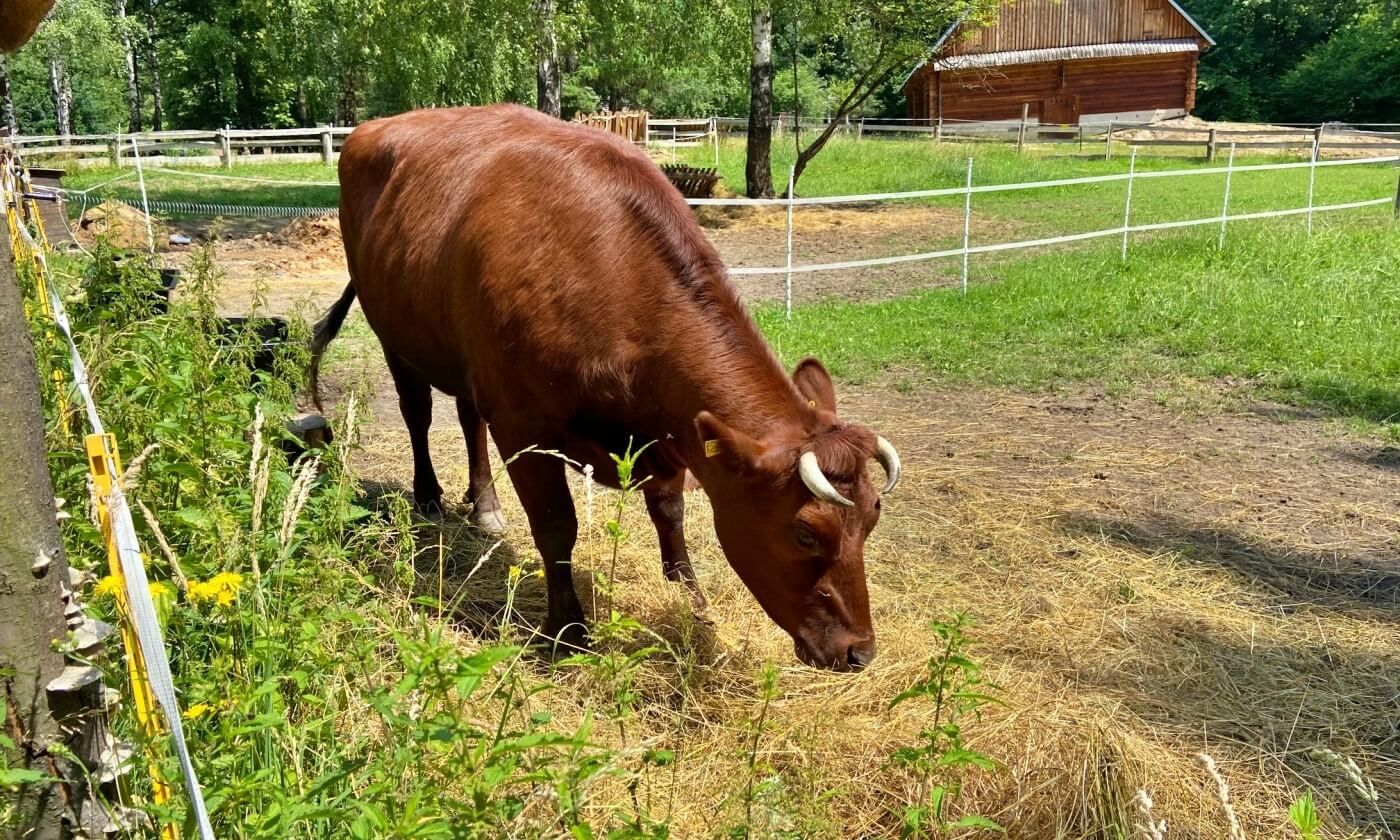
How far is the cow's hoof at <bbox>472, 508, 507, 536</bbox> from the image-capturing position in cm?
503

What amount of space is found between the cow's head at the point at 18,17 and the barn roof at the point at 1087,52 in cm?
3848

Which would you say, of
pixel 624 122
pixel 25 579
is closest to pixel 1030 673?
pixel 25 579

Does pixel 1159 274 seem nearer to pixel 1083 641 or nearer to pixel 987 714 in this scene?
pixel 1083 641

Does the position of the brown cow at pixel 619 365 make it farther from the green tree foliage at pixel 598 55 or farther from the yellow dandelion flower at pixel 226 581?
the green tree foliage at pixel 598 55

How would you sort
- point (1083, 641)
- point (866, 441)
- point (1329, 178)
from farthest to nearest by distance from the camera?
1. point (1329, 178)
2. point (1083, 641)
3. point (866, 441)

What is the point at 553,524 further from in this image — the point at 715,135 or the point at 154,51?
the point at 154,51

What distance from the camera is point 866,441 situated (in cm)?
314

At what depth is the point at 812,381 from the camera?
3607 millimetres

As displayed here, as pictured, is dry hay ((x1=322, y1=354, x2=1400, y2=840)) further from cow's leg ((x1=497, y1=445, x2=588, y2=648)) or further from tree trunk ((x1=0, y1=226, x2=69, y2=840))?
tree trunk ((x1=0, y1=226, x2=69, y2=840))

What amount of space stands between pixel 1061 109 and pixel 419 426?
3869 centimetres

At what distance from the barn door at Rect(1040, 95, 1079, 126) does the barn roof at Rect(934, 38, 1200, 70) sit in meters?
1.50

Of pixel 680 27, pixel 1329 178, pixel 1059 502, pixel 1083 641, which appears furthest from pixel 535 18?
pixel 1329 178

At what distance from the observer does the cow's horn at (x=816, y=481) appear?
2924 millimetres

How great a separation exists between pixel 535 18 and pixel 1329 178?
18.7 m
